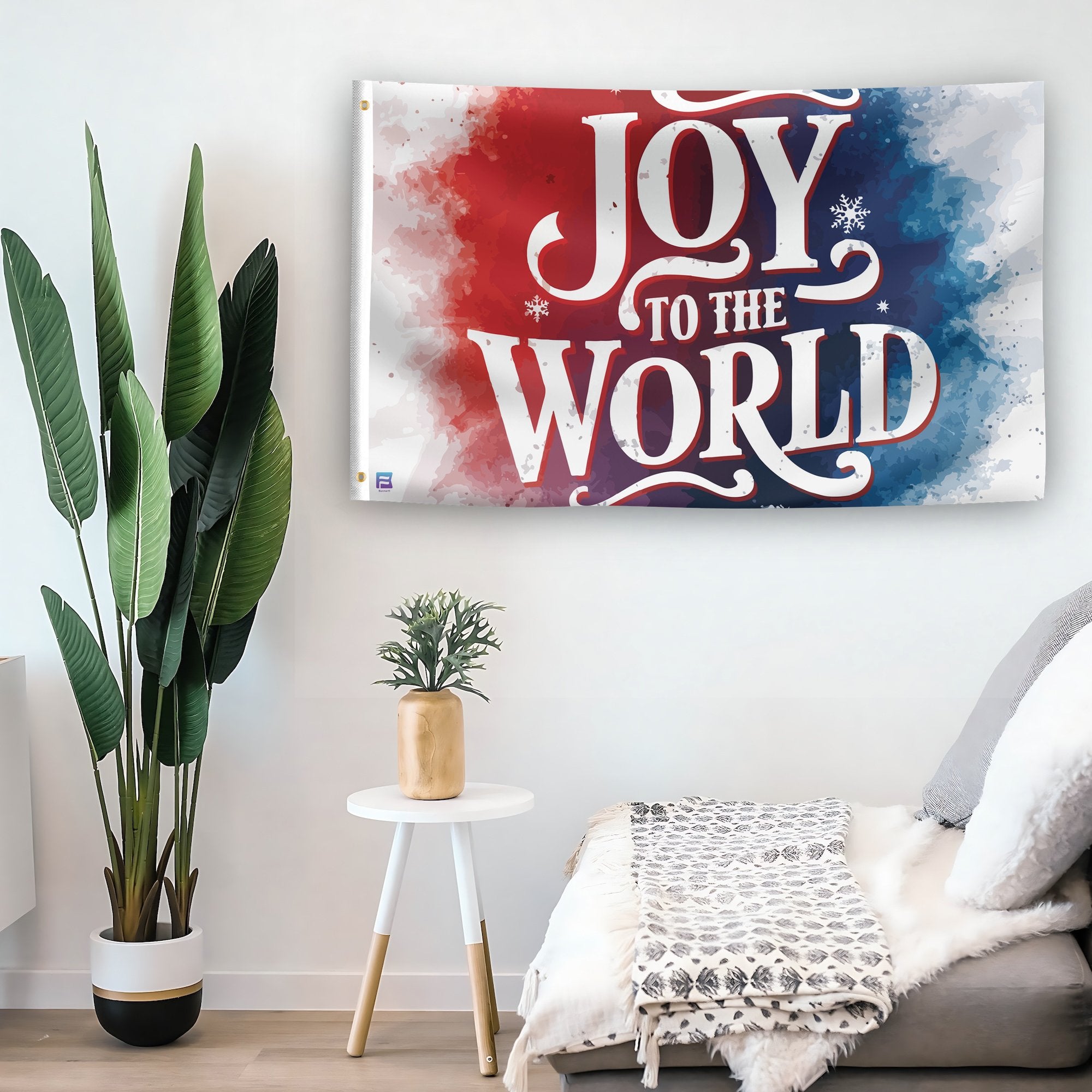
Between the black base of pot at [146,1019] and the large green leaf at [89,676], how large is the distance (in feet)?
1.55

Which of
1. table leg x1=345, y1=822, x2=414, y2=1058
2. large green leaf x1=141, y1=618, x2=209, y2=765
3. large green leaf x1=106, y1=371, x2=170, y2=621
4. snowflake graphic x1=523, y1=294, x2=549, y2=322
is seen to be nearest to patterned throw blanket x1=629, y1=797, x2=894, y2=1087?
table leg x1=345, y1=822, x2=414, y2=1058

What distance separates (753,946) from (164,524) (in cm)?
124

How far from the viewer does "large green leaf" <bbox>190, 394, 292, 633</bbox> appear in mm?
2027

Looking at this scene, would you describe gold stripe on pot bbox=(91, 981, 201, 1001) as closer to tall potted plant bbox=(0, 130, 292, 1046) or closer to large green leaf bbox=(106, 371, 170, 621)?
tall potted plant bbox=(0, 130, 292, 1046)

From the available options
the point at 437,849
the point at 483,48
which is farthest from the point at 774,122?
the point at 437,849

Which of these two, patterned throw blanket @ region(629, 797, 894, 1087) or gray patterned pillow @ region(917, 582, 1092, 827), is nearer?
patterned throw blanket @ region(629, 797, 894, 1087)

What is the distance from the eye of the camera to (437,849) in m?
2.26

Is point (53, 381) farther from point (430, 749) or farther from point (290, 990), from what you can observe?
point (290, 990)

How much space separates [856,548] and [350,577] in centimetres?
108

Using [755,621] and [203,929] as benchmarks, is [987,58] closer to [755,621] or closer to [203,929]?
[755,621]

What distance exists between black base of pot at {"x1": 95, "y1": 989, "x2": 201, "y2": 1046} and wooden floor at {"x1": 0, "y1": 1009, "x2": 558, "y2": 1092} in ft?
0.09

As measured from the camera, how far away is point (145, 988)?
77.9 inches

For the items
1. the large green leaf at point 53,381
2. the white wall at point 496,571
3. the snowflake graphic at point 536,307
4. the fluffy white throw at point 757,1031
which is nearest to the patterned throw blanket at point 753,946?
the fluffy white throw at point 757,1031

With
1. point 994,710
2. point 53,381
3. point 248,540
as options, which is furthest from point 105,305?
point 994,710
